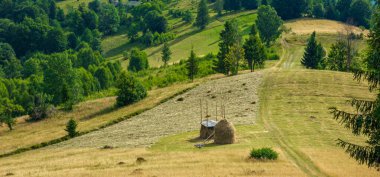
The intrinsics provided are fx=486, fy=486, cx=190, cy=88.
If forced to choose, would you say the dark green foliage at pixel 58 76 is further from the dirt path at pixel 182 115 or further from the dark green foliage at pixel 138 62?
the dark green foliage at pixel 138 62

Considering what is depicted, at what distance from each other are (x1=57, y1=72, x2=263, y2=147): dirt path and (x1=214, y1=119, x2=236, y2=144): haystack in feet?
36.3

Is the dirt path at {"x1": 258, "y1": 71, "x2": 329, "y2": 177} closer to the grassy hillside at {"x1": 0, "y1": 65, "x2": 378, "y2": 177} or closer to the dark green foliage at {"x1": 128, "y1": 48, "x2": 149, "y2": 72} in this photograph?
the grassy hillside at {"x1": 0, "y1": 65, "x2": 378, "y2": 177}

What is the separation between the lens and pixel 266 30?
167 m

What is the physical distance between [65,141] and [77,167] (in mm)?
28024

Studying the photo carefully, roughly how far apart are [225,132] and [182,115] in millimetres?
26483

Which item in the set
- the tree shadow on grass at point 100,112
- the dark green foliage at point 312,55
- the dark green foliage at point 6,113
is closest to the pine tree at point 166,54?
the dark green foliage at point 312,55

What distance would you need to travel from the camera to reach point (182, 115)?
8631cm

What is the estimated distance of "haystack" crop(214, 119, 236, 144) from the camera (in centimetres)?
6028

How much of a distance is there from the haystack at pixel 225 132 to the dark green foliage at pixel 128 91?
157 feet

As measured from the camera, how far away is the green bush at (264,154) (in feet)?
169

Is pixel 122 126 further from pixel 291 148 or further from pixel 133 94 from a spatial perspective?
pixel 291 148

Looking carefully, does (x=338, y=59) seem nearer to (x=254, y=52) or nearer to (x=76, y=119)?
(x=254, y=52)

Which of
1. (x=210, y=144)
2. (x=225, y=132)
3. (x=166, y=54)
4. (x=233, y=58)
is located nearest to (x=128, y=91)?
(x=233, y=58)

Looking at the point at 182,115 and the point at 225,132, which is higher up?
the point at 225,132
